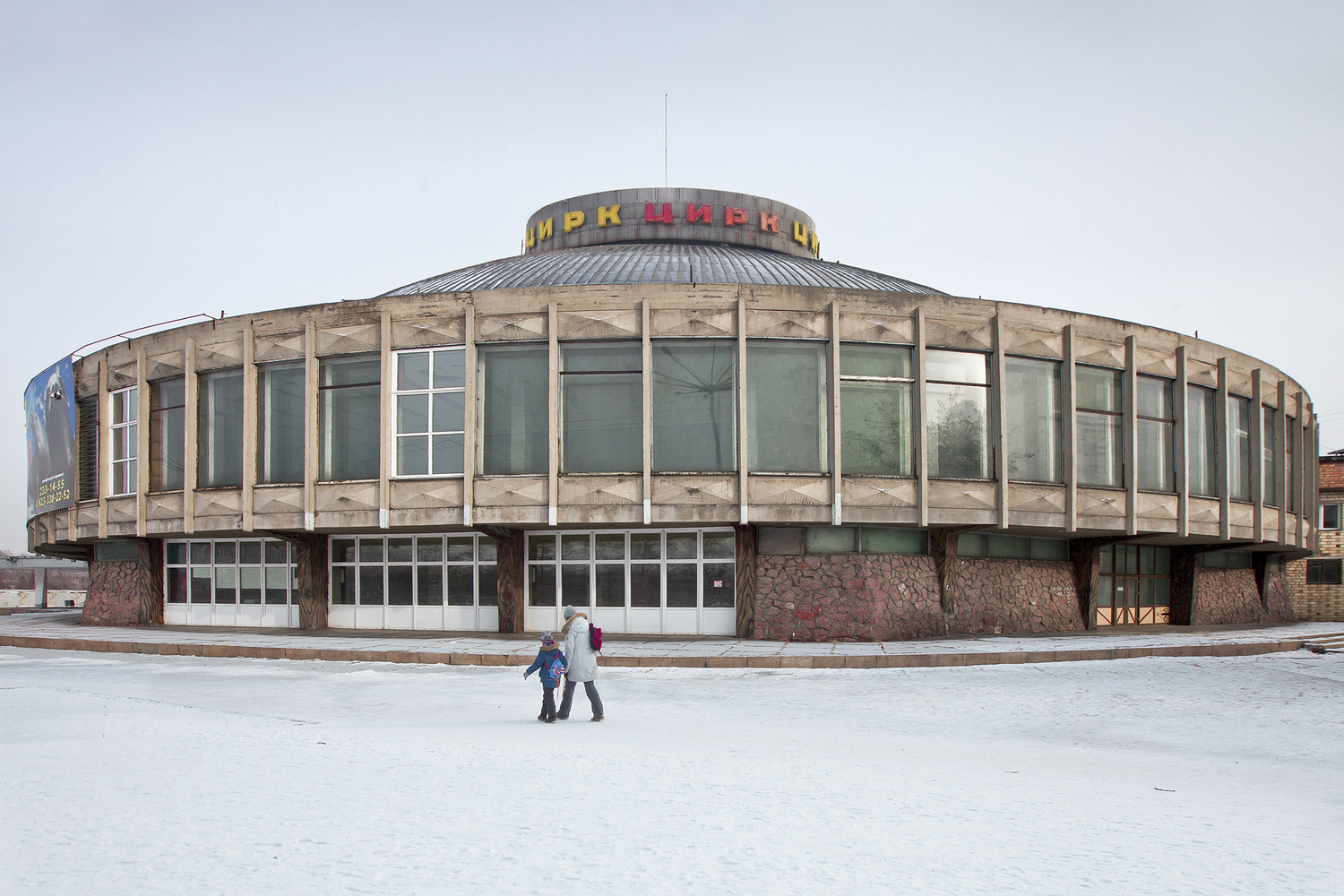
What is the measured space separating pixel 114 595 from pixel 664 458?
19248mm

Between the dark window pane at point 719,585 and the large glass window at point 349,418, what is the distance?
342 inches

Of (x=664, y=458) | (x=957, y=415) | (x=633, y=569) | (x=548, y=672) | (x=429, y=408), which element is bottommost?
(x=548, y=672)

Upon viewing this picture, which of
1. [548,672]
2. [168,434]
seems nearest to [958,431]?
[548,672]

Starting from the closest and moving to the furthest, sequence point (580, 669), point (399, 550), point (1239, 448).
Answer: point (580, 669)
point (399, 550)
point (1239, 448)

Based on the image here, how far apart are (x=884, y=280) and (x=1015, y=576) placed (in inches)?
473

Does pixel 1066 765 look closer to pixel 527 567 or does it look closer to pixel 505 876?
pixel 505 876

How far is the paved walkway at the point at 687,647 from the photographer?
19250 millimetres

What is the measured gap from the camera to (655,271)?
30641 millimetres

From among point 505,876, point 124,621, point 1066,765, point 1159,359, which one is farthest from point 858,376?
point 124,621

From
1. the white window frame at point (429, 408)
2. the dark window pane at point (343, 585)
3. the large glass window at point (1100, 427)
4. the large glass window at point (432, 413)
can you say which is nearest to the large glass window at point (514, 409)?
the white window frame at point (429, 408)

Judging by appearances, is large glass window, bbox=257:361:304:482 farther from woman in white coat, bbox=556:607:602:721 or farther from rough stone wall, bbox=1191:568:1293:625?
rough stone wall, bbox=1191:568:1293:625

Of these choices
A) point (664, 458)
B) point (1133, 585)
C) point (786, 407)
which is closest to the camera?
point (664, 458)

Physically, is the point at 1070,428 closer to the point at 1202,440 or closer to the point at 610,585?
the point at 1202,440

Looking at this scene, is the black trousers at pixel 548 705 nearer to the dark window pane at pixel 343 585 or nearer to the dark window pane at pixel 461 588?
the dark window pane at pixel 461 588
